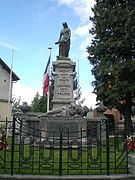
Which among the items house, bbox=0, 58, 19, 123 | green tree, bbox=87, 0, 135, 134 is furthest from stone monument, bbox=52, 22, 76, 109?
house, bbox=0, 58, 19, 123

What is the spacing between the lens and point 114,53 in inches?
1158

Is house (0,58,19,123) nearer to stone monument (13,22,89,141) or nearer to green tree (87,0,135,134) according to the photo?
green tree (87,0,135,134)

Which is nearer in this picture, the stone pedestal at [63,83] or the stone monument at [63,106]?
the stone monument at [63,106]

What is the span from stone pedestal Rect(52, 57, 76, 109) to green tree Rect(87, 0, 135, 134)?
9.80m

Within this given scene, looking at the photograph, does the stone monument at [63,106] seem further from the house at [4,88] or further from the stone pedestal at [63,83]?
the house at [4,88]

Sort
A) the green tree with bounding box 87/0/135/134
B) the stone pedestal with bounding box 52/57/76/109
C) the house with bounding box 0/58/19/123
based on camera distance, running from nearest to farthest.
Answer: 1. the stone pedestal with bounding box 52/57/76/109
2. the green tree with bounding box 87/0/135/134
3. the house with bounding box 0/58/19/123

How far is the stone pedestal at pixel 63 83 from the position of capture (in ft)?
58.4

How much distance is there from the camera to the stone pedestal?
58.4ft

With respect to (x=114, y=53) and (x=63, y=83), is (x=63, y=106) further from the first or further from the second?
(x=114, y=53)

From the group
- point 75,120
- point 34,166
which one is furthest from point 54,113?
point 34,166

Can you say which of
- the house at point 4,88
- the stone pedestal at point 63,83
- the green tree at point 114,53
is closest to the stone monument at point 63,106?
the stone pedestal at point 63,83

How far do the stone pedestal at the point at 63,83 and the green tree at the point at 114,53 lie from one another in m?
9.80

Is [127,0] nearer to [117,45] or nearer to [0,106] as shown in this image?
[117,45]

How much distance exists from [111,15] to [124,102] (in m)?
7.96
